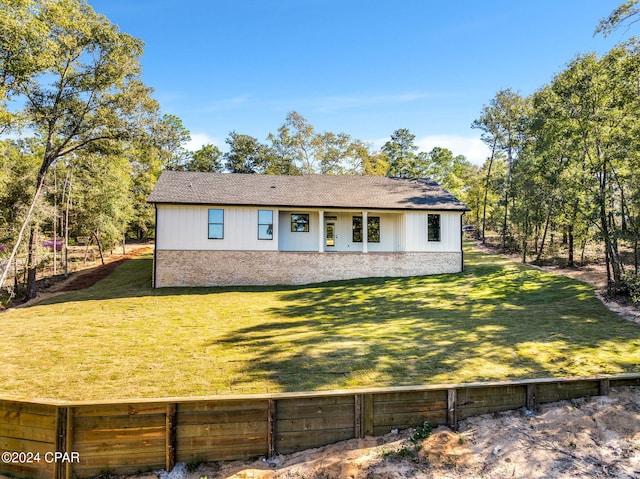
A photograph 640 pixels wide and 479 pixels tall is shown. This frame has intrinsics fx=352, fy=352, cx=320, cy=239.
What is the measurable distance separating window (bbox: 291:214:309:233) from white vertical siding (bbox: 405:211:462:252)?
16.9 ft

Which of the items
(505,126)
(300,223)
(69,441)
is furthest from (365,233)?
(505,126)

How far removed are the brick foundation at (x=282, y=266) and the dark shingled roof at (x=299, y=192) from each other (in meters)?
2.44

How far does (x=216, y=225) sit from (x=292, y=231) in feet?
12.6

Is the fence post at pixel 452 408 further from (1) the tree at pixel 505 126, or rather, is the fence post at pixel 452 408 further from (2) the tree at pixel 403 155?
(2) the tree at pixel 403 155

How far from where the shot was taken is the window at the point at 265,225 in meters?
16.8

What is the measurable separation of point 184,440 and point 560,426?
16.6ft

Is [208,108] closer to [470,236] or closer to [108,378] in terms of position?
[108,378]

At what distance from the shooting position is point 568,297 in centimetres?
1275

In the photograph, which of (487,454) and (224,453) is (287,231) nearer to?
(224,453)

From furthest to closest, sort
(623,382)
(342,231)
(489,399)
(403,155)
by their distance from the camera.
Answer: (403,155)
(342,231)
(623,382)
(489,399)

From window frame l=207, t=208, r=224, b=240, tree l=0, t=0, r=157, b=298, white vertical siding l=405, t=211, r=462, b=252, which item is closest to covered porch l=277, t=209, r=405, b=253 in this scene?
white vertical siding l=405, t=211, r=462, b=252

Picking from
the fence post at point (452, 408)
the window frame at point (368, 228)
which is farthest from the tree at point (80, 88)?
the fence post at point (452, 408)

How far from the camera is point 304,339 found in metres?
8.61

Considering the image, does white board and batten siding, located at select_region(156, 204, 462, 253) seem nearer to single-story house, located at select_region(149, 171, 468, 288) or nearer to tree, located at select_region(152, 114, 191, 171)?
single-story house, located at select_region(149, 171, 468, 288)
